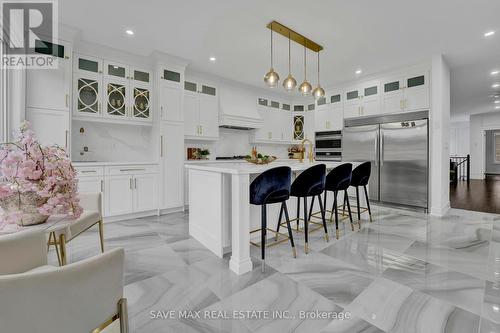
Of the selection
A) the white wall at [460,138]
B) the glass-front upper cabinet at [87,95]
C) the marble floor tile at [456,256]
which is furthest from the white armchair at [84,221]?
the white wall at [460,138]

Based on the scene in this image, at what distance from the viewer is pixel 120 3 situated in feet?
8.59

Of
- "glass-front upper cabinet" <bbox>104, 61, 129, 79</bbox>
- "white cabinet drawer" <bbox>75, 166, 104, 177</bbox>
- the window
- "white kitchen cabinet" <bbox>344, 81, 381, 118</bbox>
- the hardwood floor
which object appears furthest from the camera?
the window

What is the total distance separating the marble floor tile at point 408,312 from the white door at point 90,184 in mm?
3509

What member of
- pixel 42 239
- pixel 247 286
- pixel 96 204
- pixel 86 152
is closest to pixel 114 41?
pixel 86 152

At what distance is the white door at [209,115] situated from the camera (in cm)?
479

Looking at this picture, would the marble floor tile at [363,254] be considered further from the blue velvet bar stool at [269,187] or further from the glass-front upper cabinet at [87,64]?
the glass-front upper cabinet at [87,64]

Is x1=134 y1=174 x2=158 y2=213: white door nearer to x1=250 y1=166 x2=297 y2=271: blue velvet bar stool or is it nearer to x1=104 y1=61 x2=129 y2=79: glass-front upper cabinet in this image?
x1=104 y1=61 x2=129 y2=79: glass-front upper cabinet

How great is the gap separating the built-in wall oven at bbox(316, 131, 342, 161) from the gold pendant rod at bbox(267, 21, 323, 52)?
2356mm

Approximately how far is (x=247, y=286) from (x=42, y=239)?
1349 millimetres

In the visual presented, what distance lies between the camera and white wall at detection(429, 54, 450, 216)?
12.8 ft

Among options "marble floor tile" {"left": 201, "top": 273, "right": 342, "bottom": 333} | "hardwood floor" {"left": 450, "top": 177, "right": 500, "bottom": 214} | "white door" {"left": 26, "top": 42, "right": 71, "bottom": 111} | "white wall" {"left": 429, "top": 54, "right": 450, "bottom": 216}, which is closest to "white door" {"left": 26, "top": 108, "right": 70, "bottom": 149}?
"white door" {"left": 26, "top": 42, "right": 71, "bottom": 111}

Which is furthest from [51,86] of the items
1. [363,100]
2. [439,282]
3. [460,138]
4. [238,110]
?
[460,138]

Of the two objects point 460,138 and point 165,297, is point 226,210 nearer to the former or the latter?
point 165,297

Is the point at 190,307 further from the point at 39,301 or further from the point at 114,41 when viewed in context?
the point at 114,41
